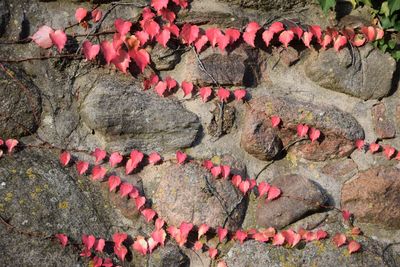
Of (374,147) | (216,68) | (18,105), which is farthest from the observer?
(374,147)

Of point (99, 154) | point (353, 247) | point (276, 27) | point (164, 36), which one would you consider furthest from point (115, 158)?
point (353, 247)

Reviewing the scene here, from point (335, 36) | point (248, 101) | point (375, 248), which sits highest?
point (335, 36)

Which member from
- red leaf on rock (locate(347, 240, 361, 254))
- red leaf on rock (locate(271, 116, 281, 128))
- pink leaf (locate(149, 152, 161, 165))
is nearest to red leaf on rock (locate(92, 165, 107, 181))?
pink leaf (locate(149, 152, 161, 165))

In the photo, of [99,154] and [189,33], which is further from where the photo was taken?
[189,33]

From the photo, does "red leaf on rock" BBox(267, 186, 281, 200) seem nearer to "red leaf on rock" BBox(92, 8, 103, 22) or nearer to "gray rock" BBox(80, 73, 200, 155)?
"gray rock" BBox(80, 73, 200, 155)

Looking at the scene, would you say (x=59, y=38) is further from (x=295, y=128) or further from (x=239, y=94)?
(x=295, y=128)

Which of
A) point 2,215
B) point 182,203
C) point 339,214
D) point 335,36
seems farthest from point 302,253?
point 2,215

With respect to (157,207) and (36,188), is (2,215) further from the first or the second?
(157,207)
